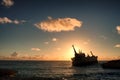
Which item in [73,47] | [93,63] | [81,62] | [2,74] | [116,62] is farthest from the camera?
[93,63]

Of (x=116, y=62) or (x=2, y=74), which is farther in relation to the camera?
(x=116, y=62)

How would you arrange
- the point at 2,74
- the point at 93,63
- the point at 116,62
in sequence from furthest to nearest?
the point at 93,63
the point at 116,62
the point at 2,74

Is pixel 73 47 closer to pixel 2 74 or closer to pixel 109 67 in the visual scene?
pixel 109 67

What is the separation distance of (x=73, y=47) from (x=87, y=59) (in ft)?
36.5

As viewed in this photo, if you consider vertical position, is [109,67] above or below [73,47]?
below

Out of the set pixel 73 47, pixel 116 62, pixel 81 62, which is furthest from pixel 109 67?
pixel 73 47

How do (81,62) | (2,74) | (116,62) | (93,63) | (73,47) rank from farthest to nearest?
(93,63), (73,47), (81,62), (116,62), (2,74)

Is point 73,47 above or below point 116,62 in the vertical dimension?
above

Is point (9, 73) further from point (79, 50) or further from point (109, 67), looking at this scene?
point (79, 50)

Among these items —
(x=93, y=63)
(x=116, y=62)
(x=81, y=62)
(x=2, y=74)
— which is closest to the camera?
(x=2, y=74)

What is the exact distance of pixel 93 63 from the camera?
159000 millimetres

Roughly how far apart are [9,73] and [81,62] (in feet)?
286

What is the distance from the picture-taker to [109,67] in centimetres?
10581

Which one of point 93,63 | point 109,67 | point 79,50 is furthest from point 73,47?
point 109,67
